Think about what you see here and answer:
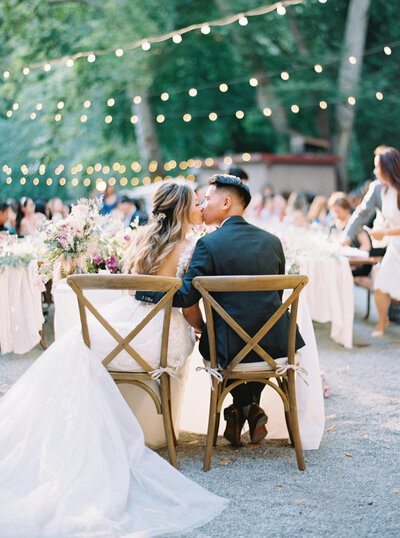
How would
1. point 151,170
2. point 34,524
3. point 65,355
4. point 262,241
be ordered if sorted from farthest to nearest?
point 151,170
point 262,241
point 65,355
point 34,524

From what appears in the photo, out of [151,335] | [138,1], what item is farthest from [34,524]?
[138,1]

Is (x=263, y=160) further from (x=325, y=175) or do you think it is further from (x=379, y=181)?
(x=379, y=181)

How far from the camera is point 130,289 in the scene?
124 inches

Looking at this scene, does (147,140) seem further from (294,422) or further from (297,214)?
(294,422)

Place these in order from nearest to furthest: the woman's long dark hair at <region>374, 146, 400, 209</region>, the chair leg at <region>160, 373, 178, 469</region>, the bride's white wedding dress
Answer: the bride's white wedding dress < the chair leg at <region>160, 373, 178, 469</region> < the woman's long dark hair at <region>374, 146, 400, 209</region>

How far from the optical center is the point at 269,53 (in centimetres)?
2048

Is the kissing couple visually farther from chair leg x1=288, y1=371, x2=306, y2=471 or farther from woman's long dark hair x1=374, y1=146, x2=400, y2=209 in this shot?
woman's long dark hair x1=374, y1=146, x2=400, y2=209

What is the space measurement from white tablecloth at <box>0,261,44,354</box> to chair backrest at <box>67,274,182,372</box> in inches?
124

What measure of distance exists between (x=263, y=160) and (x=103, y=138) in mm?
5898

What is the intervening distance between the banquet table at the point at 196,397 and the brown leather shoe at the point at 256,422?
229 mm

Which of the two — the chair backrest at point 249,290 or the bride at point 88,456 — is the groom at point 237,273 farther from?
the bride at point 88,456

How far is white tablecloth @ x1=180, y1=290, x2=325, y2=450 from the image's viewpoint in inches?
147

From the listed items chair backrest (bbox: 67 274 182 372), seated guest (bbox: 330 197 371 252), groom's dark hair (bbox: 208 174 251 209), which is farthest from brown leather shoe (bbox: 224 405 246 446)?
seated guest (bbox: 330 197 371 252)

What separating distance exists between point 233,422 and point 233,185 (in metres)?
1.33
